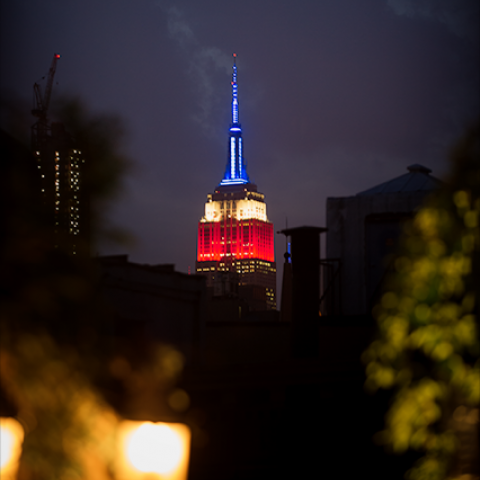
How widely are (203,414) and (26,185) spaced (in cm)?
670

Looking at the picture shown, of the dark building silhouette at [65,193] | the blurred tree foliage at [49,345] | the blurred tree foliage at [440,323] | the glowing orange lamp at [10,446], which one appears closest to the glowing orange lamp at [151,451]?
the blurred tree foliage at [49,345]

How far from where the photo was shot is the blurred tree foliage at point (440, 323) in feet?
16.5

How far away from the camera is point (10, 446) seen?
22.6 feet

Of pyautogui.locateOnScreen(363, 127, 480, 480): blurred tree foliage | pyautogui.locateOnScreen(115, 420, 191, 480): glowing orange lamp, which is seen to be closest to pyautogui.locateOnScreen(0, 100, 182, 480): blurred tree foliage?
pyautogui.locateOnScreen(115, 420, 191, 480): glowing orange lamp

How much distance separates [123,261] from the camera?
2005 centimetres

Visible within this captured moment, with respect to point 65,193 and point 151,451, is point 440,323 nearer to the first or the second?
point 151,451

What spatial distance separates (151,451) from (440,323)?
3.26 m

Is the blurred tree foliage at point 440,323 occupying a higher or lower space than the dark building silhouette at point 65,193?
lower

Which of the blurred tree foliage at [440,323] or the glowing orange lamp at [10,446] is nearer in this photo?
the blurred tree foliage at [440,323]

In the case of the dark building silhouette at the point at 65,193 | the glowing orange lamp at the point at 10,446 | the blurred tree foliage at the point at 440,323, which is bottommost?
the glowing orange lamp at the point at 10,446

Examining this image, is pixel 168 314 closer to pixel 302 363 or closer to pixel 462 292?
pixel 302 363

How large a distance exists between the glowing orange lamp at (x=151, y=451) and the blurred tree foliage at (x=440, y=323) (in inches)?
89.0

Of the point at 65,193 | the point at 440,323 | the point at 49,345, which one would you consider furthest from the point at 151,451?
the point at 440,323

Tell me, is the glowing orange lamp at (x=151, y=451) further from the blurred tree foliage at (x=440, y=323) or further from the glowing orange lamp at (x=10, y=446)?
the blurred tree foliage at (x=440, y=323)
